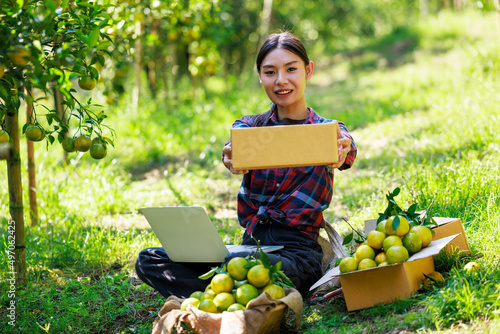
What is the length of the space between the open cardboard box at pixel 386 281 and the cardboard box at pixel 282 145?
55cm

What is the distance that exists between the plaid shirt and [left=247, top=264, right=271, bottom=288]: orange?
483 mm

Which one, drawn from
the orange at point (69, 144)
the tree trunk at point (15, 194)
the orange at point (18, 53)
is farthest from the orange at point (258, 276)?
the tree trunk at point (15, 194)

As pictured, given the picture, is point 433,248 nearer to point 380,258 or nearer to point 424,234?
point 424,234

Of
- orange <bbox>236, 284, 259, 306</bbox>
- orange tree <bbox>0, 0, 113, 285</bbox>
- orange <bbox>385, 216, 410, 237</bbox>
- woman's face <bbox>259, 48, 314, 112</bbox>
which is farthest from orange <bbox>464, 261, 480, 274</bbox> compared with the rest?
orange tree <bbox>0, 0, 113, 285</bbox>

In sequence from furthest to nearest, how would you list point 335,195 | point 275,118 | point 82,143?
point 335,195, point 275,118, point 82,143

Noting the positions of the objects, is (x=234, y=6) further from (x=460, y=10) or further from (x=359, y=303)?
(x=359, y=303)

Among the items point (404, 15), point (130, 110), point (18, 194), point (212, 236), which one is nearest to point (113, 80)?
point (130, 110)

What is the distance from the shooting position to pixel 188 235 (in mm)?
2553

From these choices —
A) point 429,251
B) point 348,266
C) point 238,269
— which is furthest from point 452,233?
point 238,269

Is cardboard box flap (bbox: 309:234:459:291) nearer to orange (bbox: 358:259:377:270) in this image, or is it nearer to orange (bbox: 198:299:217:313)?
orange (bbox: 358:259:377:270)

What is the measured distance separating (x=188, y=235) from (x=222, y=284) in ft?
1.16

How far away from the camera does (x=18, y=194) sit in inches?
118

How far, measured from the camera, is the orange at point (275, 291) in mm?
2236

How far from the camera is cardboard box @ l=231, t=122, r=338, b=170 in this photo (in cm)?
235
